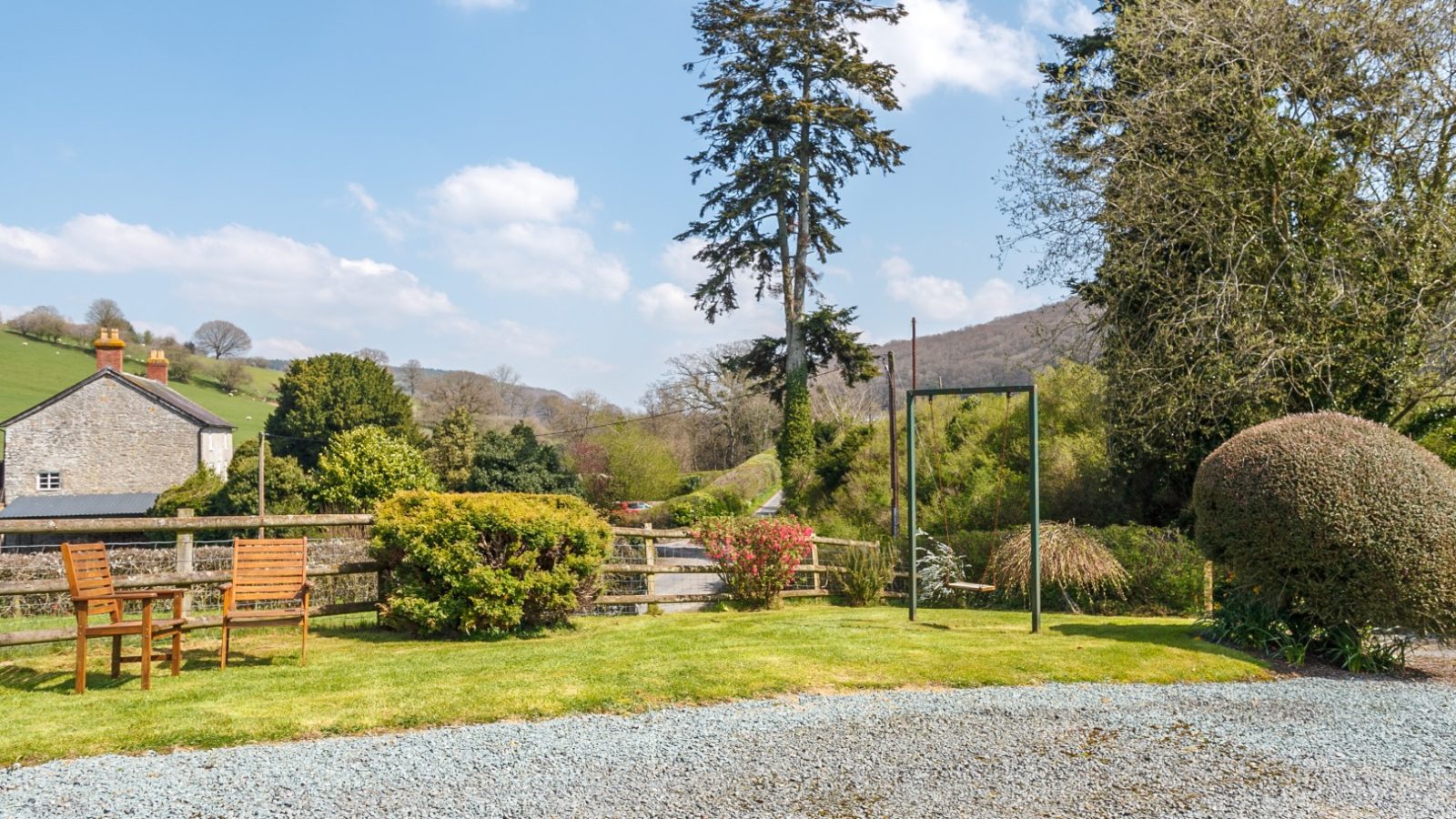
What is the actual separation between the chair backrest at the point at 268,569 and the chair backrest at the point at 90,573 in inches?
35.1

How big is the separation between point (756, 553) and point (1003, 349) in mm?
9321

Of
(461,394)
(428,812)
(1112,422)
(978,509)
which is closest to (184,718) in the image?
(428,812)

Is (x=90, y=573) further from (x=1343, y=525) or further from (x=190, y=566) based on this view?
(x=1343, y=525)

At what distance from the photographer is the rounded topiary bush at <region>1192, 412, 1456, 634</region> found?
742cm

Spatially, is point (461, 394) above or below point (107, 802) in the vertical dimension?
above

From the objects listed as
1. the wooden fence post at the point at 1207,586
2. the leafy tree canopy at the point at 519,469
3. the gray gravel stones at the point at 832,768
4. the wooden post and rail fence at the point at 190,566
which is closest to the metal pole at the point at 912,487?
the wooden post and rail fence at the point at 190,566

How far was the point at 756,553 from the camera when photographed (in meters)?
12.4

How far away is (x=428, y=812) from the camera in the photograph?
4152 mm

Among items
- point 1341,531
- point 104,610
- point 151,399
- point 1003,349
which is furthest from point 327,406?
point 1341,531

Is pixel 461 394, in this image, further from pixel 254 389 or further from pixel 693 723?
pixel 693 723

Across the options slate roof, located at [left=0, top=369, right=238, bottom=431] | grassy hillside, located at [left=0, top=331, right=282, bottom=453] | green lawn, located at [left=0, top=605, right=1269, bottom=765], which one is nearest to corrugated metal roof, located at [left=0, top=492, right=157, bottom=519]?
slate roof, located at [left=0, top=369, right=238, bottom=431]

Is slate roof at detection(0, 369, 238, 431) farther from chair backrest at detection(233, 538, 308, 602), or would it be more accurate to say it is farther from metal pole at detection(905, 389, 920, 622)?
metal pole at detection(905, 389, 920, 622)

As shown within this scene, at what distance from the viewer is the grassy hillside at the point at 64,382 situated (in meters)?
57.1

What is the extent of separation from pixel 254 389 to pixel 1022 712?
246 ft
